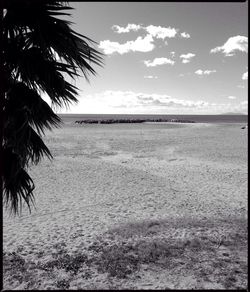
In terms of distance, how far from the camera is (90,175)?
46.8 feet

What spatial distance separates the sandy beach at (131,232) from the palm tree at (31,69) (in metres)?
2.44

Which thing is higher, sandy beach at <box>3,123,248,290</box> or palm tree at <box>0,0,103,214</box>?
palm tree at <box>0,0,103,214</box>

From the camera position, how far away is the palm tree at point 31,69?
3.30 meters

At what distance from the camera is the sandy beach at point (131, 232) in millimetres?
5043

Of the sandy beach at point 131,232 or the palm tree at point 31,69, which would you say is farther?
the sandy beach at point 131,232

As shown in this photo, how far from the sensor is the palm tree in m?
3.30

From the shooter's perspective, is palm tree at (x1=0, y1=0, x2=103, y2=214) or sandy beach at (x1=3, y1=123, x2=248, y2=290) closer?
palm tree at (x1=0, y1=0, x2=103, y2=214)

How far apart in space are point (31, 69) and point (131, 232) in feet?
16.4

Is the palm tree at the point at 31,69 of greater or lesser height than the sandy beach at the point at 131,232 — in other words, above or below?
above

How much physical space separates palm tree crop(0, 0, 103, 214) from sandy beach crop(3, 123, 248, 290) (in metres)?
2.44

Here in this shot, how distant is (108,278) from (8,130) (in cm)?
323

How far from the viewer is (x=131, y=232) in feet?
23.2

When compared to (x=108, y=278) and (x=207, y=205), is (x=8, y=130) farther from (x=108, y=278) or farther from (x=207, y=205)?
(x=207, y=205)

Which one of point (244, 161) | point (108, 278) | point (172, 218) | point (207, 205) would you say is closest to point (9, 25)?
point (108, 278)
